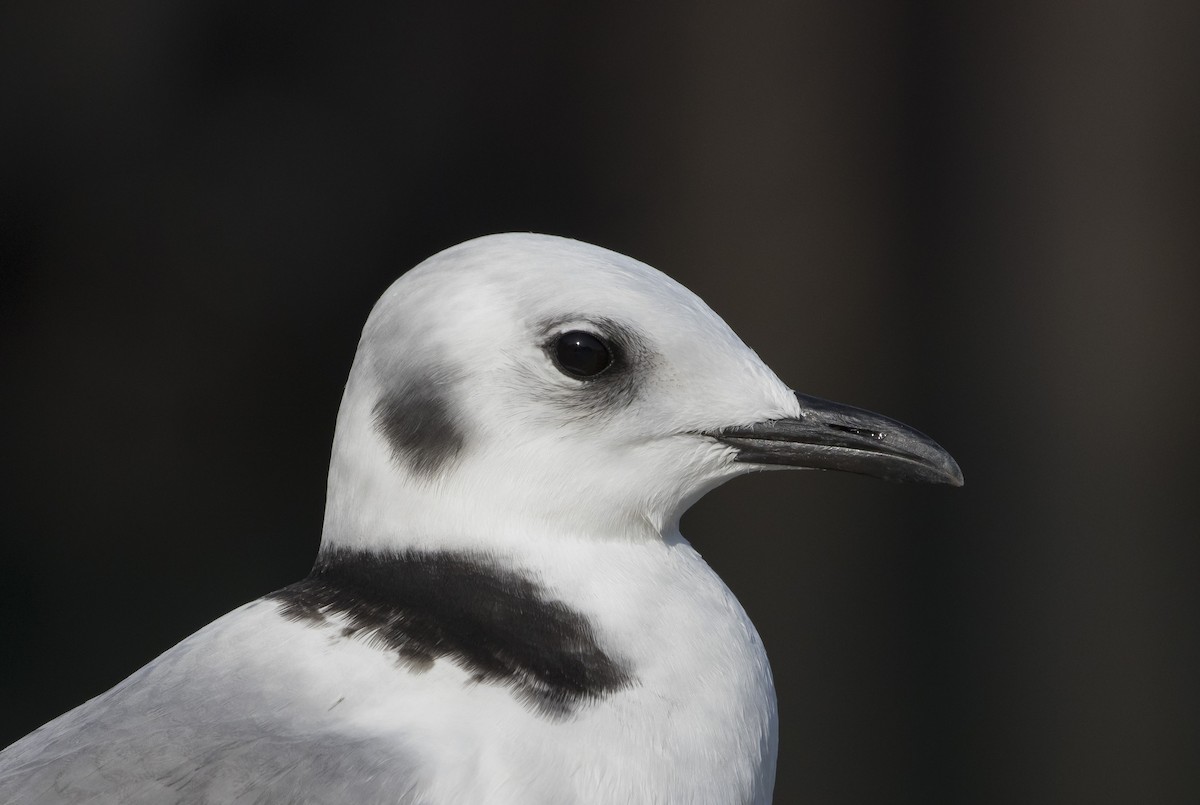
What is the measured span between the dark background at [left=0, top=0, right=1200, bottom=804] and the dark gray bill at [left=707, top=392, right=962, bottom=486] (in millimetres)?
1866

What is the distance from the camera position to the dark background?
2779 mm

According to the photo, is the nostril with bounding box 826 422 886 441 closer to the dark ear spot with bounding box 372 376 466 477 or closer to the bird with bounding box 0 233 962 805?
the bird with bounding box 0 233 962 805

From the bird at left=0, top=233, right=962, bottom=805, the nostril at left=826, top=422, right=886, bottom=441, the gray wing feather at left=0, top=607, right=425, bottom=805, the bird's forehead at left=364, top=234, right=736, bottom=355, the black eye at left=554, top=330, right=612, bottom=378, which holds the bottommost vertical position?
the gray wing feather at left=0, top=607, right=425, bottom=805

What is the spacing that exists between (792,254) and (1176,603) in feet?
4.19

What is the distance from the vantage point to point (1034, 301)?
124 inches

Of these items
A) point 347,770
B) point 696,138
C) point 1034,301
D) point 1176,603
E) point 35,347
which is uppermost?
point 696,138

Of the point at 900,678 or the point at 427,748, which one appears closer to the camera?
the point at 427,748

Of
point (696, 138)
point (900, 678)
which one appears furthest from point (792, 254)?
point (900, 678)

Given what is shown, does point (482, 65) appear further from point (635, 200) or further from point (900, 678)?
point (900, 678)

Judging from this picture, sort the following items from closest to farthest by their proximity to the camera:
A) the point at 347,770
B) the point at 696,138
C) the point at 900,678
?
the point at 347,770
the point at 696,138
the point at 900,678

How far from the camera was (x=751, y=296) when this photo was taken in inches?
119

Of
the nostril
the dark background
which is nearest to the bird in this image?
the nostril

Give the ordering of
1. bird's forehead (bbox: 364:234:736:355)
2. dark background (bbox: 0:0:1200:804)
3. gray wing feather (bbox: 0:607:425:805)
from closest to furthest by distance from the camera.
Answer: gray wing feather (bbox: 0:607:425:805), bird's forehead (bbox: 364:234:736:355), dark background (bbox: 0:0:1200:804)

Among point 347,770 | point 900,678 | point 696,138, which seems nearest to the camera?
point 347,770
